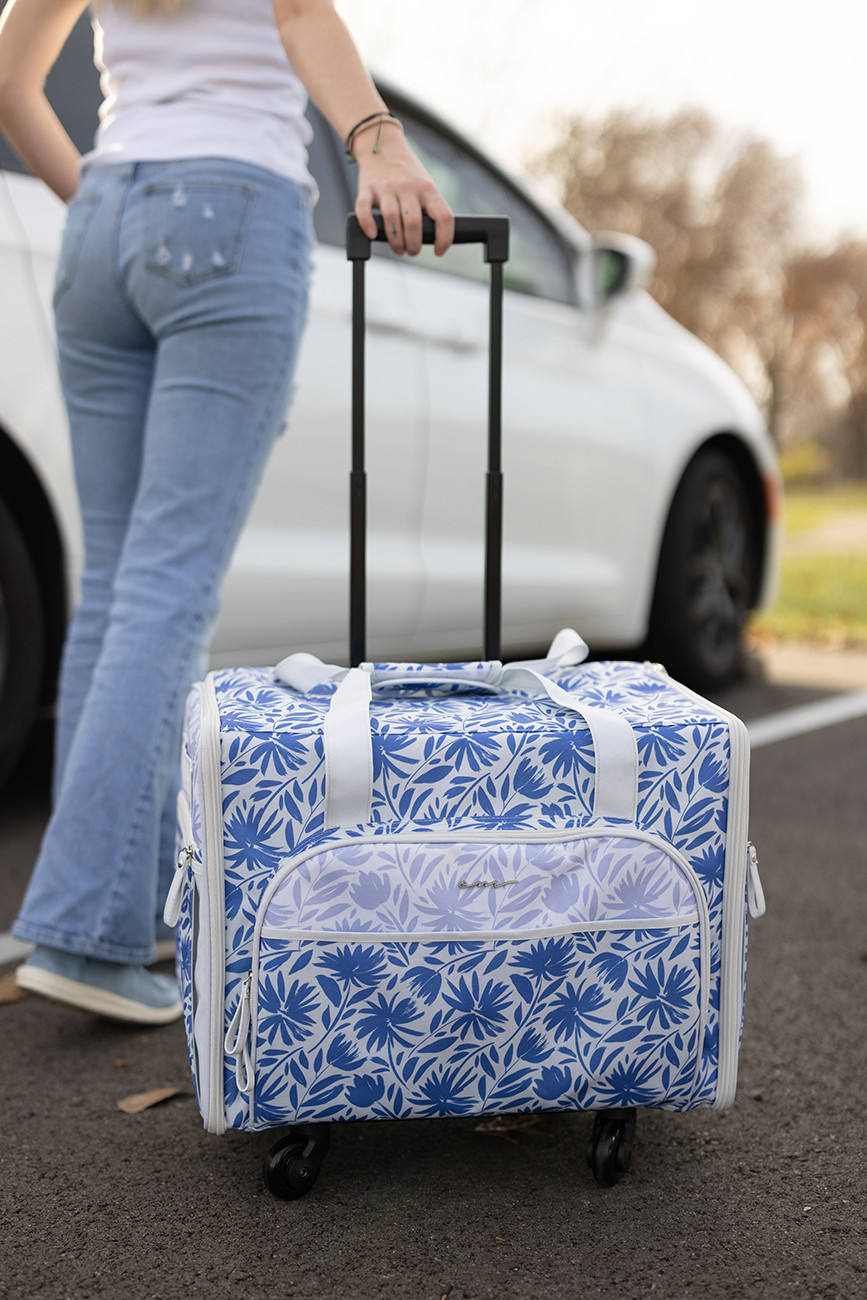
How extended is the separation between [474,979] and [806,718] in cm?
283

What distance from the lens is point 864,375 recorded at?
32.7 metres

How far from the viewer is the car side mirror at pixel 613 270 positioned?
3.43 m

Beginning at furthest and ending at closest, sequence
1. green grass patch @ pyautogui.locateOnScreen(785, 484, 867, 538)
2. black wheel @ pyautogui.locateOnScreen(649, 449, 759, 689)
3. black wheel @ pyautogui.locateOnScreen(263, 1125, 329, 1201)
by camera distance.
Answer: green grass patch @ pyautogui.locateOnScreen(785, 484, 867, 538)
black wheel @ pyautogui.locateOnScreen(649, 449, 759, 689)
black wheel @ pyautogui.locateOnScreen(263, 1125, 329, 1201)

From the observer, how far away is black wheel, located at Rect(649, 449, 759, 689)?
386 centimetres

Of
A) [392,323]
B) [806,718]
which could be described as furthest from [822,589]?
[392,323]

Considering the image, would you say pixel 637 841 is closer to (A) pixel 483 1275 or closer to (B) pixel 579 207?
(A) pixel 483 1275

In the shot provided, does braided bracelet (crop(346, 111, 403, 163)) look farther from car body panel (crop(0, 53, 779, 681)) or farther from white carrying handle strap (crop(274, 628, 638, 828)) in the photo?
car body panel (crop(0, 53, 779, 681))

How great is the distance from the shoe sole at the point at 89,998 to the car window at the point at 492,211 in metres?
2.05

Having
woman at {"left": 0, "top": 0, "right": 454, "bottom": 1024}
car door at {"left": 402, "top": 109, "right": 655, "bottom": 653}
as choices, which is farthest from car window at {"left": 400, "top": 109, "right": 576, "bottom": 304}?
woman at {"left": 0, "top": 0, "right": 454, "bottom": 1024}

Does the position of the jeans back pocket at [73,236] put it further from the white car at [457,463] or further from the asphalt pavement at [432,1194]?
the asphalt pavement at [432,1194]

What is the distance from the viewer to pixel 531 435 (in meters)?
3.32

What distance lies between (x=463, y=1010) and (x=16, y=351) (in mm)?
1589

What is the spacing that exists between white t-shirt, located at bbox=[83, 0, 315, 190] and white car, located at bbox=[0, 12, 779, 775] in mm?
636

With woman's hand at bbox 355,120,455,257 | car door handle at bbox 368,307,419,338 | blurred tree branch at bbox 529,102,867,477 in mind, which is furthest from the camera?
blurred tree branch at bbox 529,102,867,477
